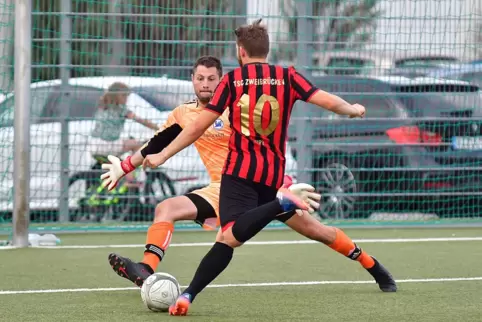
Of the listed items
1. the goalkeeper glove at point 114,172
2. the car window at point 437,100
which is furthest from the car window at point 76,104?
the goalkeeper glove at point 114,172

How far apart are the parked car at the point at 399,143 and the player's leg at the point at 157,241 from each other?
19.2 feet

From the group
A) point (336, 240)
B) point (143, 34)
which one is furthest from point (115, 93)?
point (336, 240)

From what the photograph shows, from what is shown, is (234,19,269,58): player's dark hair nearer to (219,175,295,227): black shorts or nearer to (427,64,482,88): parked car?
(219,175,295,227): black shorts

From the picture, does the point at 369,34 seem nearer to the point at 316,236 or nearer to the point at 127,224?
the point at 127,224

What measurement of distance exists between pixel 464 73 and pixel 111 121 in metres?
3.92

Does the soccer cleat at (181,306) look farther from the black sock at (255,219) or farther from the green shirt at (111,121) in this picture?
the green shirt at (111,121)

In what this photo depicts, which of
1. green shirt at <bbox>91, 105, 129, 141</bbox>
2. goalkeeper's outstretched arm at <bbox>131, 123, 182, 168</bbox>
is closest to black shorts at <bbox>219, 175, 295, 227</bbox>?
goalkeeper's outstretched arm at <bbox>131, 123, 182, 168</bbox>

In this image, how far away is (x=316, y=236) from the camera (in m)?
7.35

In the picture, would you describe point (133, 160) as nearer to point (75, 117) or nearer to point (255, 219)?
point (255, 219)

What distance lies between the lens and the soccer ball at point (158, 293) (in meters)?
6.61

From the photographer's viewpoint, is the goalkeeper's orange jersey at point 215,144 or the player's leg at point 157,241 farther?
the goalkeeper's orange jersey at point 215,144

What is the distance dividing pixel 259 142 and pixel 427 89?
7.31 metres

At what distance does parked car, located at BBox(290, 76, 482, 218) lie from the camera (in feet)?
44.5

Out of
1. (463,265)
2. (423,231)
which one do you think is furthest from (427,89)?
(463,265)
